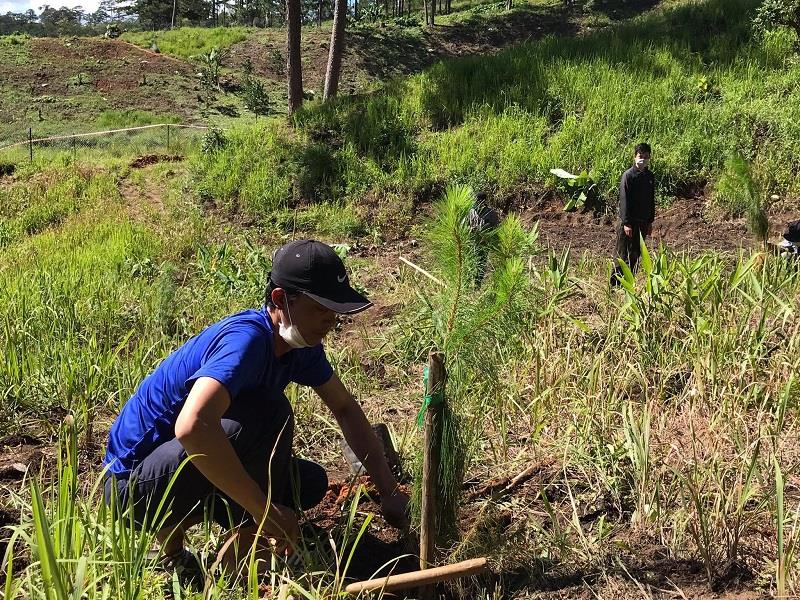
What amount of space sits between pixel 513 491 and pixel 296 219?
6057 mm

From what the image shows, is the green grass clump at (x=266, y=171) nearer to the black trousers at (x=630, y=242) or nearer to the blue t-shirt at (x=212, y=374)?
the black trousers at (x=630, y=242)

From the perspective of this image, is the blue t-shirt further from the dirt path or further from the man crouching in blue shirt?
the dirt path

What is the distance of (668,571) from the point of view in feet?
6.15

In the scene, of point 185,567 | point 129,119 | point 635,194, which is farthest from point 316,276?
point 129,119

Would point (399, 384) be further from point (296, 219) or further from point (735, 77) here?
point (735, 77)

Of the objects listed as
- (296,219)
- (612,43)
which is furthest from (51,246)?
(612,43)

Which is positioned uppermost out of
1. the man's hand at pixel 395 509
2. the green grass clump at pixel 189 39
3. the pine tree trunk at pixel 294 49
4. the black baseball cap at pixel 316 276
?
the green grass clump at pixel 189 39

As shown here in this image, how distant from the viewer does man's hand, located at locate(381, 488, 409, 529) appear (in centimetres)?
210

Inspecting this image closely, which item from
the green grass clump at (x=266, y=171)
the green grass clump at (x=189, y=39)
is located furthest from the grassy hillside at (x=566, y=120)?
the green grass clump at (x=189, y=39)

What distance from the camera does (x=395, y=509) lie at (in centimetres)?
210

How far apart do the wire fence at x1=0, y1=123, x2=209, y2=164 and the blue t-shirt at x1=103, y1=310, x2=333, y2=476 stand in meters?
12.1

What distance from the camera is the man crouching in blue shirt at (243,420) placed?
172 centimetres

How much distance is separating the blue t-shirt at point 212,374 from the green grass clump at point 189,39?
27.9 m

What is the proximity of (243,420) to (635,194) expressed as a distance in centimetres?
403
